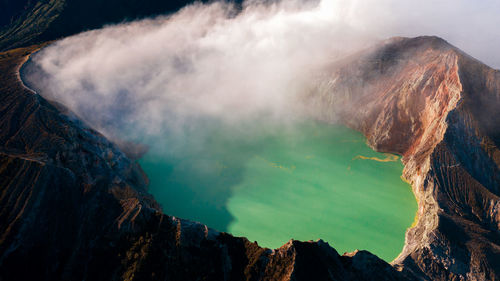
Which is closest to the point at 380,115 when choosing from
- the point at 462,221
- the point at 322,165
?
the point at 322,165

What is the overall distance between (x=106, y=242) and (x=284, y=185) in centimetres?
1614

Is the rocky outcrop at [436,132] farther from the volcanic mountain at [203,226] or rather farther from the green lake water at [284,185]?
the green lake water at [284,185]

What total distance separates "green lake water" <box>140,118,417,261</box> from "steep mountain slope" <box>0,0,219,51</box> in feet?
86.1

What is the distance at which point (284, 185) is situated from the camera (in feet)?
106

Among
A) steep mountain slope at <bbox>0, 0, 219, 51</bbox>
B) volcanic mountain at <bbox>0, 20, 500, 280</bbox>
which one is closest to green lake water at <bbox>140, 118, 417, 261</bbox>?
volcanic mountain at <bbox>0, 20, 500, 280</bbox>

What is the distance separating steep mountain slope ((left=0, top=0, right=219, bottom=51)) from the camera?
49.3 meters

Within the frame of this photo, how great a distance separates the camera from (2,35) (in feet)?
165

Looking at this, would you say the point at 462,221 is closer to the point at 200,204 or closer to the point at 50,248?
the point at 200,204

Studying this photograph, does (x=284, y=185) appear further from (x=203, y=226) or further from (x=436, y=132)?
(x=436, y=132)

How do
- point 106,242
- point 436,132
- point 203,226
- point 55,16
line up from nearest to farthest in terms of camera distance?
point 106,242 < point 203,226 < point 436,132 < point 55,16

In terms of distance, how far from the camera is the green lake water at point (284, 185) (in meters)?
27.8

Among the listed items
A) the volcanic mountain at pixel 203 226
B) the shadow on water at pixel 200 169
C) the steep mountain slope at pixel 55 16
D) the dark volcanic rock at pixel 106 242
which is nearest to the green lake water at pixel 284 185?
the shadow on water at pixel 200 169

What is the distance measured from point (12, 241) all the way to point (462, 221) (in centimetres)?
2893

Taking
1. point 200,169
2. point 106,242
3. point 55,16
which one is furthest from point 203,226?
point 55,16
